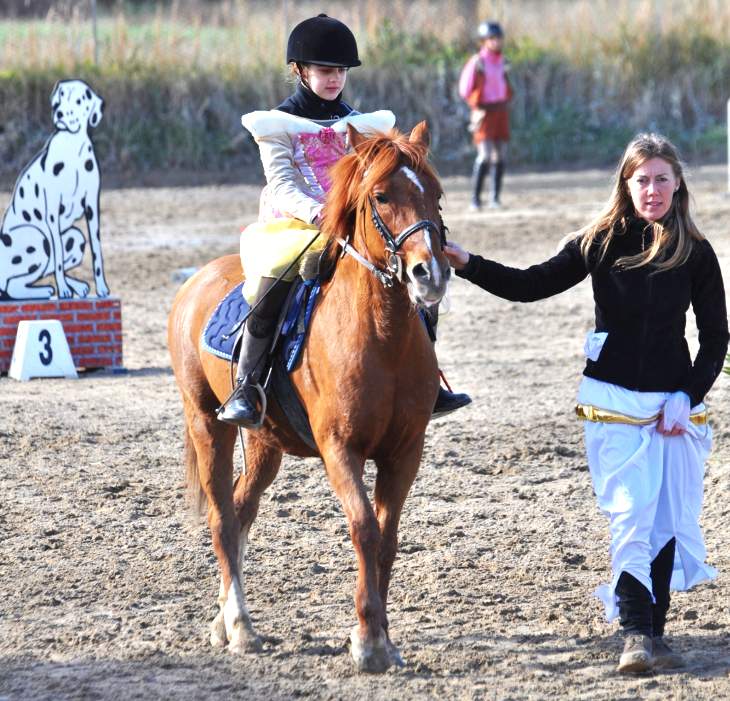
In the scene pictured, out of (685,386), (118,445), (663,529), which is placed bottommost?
(118,445)

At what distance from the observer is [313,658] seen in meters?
4.70

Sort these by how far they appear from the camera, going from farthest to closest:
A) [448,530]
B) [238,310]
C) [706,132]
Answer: [706,132]
[448,530]
[238,310]

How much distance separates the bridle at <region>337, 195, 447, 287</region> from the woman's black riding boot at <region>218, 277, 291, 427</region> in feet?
1.91

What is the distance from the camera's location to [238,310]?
5234 mm

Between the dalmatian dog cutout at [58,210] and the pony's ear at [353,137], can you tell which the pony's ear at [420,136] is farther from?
the dalmatian dog cutout at [58,210]

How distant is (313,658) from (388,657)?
34 cm

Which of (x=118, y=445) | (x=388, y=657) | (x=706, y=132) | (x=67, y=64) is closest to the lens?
(x=388, y=657)

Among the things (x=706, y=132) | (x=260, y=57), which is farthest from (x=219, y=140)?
(x=706, y=132)

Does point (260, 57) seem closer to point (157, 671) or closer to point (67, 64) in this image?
point (67, 64)

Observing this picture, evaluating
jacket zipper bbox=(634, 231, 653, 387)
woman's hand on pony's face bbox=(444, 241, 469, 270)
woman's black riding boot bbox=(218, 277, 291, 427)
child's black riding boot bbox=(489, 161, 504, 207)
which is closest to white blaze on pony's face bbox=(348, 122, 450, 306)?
woman's hand on pony's face bbox=(444, 241, 469, 270)

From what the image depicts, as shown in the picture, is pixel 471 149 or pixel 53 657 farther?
pixel 471 149

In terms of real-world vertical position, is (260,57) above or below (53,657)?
above

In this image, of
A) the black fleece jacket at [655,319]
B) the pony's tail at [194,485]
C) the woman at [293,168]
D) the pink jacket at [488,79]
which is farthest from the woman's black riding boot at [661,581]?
the pink jacket at [488,79]

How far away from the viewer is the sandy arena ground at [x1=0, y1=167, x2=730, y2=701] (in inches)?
178
